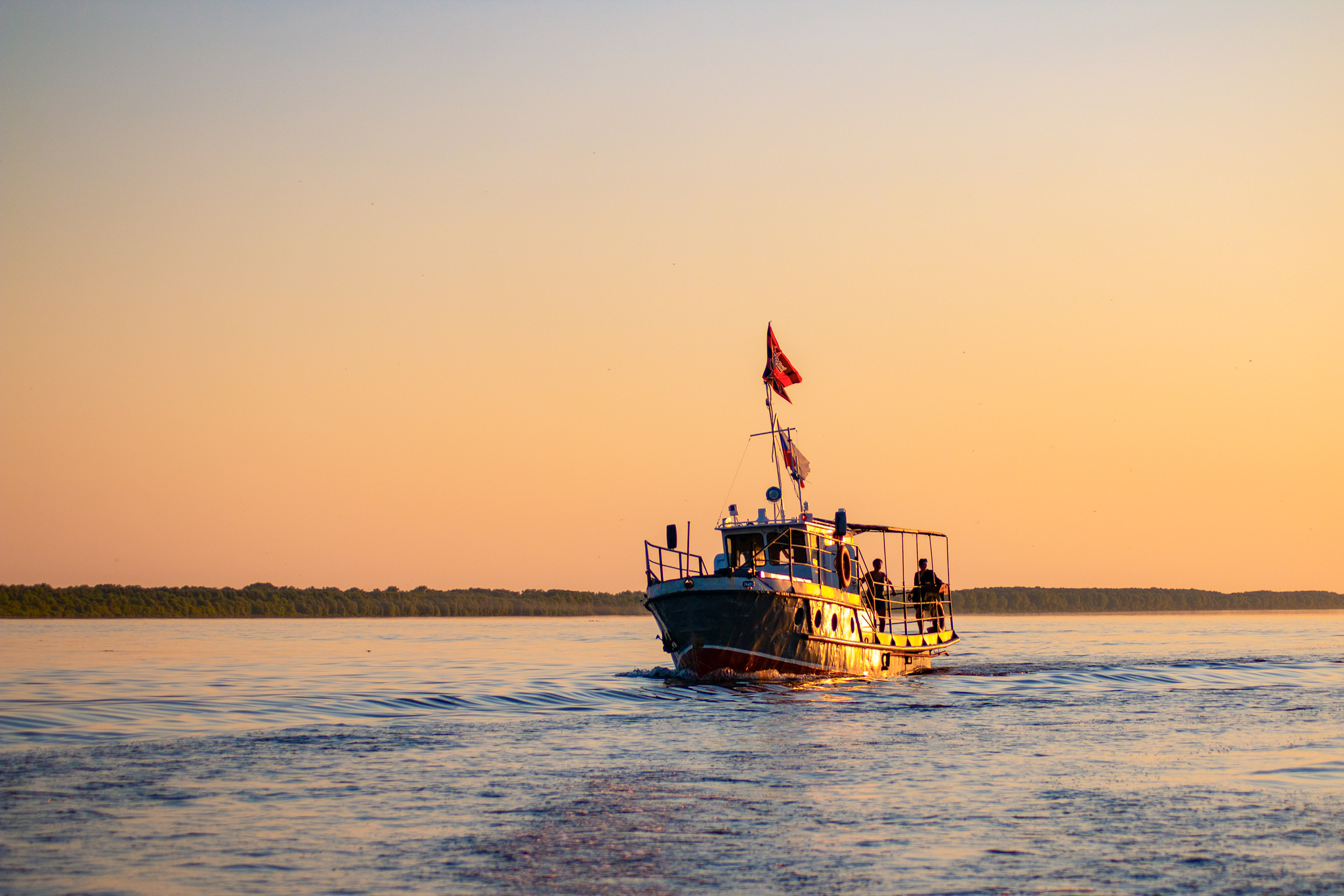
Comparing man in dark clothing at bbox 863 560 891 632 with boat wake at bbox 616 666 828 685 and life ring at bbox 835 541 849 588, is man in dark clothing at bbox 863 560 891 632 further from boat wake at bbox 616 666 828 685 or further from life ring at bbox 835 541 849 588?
boat wake at bbox 616 666 828 685

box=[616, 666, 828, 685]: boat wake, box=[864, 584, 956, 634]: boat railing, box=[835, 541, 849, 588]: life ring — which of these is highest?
box=[835, 541, 849, 588]: life ring

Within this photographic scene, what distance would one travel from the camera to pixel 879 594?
132 feet

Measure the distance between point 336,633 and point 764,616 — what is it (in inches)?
2488

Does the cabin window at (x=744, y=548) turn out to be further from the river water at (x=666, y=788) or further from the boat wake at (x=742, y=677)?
the river water at (x=666, y=788)

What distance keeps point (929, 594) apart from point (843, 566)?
749 cm

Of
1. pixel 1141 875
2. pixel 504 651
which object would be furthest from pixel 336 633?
pixel 1141 875

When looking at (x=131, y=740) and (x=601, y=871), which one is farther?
(x=131, y=740)

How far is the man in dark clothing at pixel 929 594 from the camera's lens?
4125 cm

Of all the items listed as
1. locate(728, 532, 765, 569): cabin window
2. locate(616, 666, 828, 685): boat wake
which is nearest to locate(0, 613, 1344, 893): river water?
locate(616, 666, 828, 685): boat wake

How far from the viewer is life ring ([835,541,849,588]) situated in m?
35.3

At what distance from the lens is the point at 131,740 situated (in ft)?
65.1

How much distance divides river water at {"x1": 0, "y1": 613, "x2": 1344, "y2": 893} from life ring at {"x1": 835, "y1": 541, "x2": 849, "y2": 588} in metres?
3.29

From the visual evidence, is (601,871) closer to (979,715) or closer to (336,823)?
(336,823)

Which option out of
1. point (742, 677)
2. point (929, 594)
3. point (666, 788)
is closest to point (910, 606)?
point (929, 594)
